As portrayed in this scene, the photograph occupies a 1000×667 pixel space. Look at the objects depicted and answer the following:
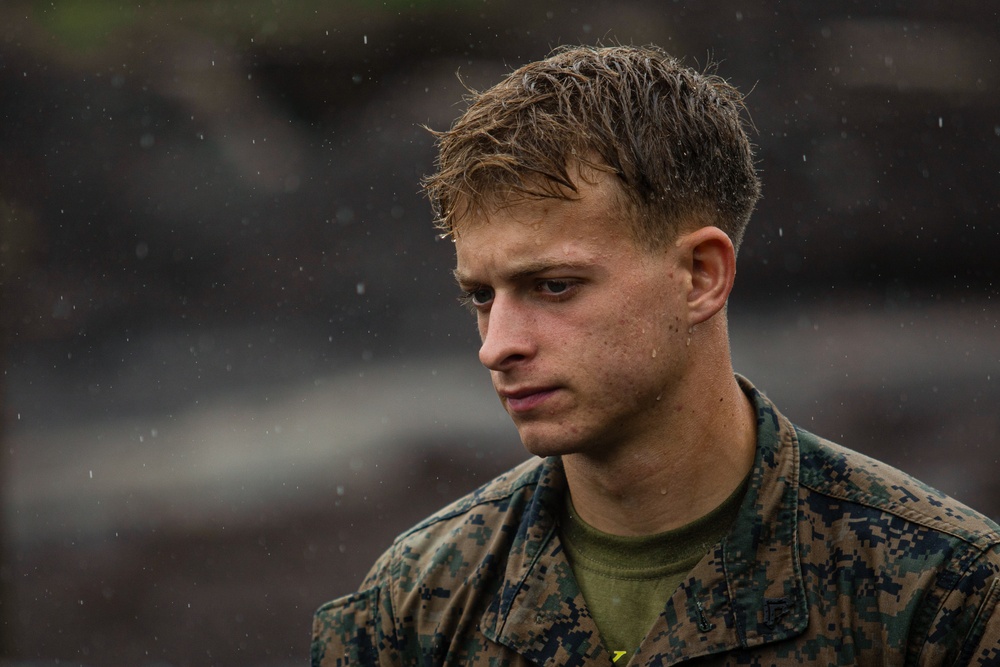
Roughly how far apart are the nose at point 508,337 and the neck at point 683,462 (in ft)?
1.00

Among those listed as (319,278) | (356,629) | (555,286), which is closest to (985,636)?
(555,286)

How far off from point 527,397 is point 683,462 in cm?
37

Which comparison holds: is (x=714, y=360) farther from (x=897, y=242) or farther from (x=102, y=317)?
(x=102, y=317)

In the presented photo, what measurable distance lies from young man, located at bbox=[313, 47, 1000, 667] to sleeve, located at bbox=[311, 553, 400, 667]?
0.12 m

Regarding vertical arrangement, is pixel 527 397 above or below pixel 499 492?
above

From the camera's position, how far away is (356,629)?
272 centimetres

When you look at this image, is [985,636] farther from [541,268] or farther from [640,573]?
[541,268]

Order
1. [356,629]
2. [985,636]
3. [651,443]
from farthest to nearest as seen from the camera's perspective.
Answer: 1. [356,629]
2. [651,443]
3. [985,636]

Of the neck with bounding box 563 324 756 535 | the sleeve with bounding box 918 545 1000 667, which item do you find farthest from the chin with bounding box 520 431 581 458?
the sleeve with bounding box 918 545 1000 667

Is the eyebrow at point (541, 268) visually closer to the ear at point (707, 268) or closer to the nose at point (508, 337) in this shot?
the nose at point (508, 337)

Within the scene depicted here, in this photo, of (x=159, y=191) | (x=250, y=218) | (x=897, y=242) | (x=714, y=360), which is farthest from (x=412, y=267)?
(x=714, y=360)

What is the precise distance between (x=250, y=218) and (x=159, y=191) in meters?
0.79

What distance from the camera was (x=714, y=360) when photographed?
246 cm

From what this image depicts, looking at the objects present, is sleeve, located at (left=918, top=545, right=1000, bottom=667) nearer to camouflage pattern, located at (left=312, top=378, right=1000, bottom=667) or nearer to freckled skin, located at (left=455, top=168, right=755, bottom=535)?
camouflage pattern, located at (left=312, top=378, right=1000, bottom=667)
